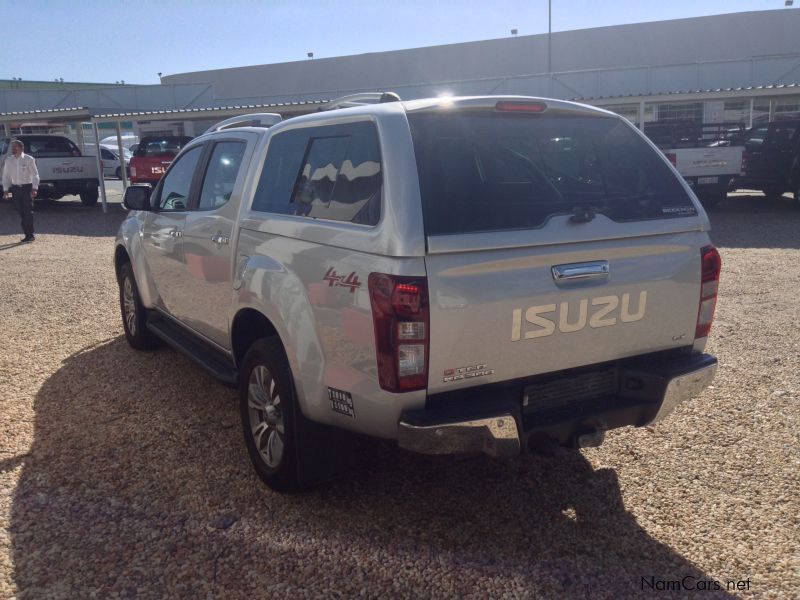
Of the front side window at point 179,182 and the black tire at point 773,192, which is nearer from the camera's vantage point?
the front side window at point 179,182

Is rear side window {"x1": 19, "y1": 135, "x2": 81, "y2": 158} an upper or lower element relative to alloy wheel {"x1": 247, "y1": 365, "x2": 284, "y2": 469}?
upper

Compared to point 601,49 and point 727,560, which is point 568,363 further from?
point 601,49

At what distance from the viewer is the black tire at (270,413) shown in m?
3.58

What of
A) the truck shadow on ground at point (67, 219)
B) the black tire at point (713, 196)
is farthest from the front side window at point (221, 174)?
the black tire at point (713, 196)

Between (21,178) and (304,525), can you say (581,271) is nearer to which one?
(304,525)

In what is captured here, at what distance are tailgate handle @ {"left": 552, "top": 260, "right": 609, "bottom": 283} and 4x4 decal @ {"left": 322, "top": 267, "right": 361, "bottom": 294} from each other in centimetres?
84

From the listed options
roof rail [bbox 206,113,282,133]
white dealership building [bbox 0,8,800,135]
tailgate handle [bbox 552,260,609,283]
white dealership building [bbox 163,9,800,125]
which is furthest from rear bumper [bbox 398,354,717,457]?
white dealership building [bbox 163,9,800,125]

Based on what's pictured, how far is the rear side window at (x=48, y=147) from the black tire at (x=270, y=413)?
18.4 metres

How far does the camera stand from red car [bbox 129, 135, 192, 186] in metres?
18.3

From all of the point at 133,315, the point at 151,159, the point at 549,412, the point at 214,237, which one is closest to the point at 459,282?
the point at 549,412

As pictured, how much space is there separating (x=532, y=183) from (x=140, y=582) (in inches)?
96.4

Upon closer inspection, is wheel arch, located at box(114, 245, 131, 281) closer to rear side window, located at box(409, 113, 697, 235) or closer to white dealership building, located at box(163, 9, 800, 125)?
rear side window, located at box(409, 113, 697, 235)

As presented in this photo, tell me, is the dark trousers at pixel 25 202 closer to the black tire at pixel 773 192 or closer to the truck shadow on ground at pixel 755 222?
the truck shadow on ground at pixel 755 222

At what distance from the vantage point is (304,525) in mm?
3578
